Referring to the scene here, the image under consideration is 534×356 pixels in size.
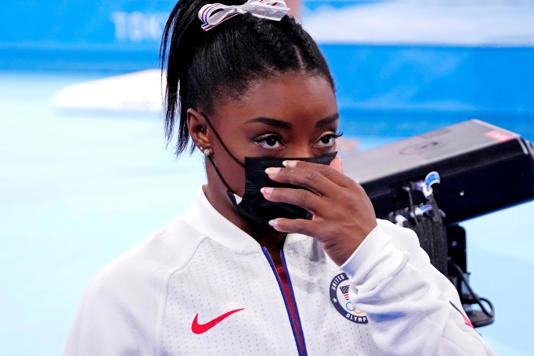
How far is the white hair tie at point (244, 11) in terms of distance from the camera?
1336 millimetres

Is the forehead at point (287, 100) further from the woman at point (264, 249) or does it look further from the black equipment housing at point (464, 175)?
the black equipment housing at point (464, 175)

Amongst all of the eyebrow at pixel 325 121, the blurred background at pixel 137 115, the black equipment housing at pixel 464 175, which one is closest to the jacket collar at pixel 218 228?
the eyebrow at pixel 325 121

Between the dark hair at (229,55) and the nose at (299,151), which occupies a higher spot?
the dark hair at (229,55)

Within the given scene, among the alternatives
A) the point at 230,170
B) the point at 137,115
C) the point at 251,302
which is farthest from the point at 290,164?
the point at 137,115

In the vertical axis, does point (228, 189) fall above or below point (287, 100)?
below

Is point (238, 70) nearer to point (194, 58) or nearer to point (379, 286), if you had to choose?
point (194, 58)

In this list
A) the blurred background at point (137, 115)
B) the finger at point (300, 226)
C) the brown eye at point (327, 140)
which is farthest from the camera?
the blurred background at point (137, 115)

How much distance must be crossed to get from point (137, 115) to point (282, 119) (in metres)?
5.74

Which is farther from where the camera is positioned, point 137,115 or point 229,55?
point 137,115

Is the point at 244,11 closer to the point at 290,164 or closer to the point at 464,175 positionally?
the point at 290,164

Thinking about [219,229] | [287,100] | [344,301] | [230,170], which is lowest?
[344,301]

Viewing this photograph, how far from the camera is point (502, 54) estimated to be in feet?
20.1

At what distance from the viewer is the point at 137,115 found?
270 inches

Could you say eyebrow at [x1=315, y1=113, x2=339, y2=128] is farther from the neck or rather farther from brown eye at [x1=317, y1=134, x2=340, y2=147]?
the neck
